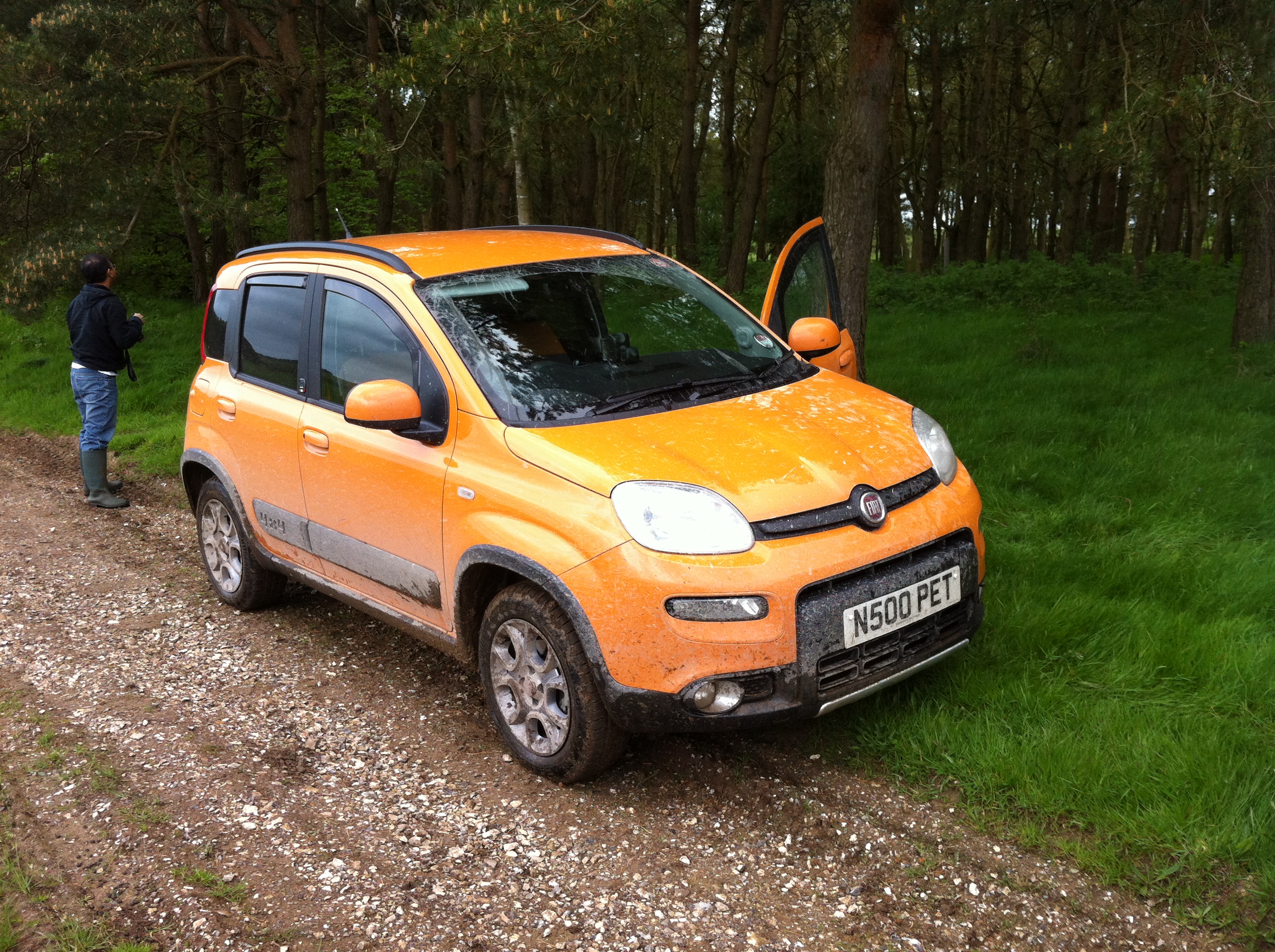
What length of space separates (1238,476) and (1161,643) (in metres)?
2.58

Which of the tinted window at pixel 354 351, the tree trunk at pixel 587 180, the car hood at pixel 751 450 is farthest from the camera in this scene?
the tree trunk at pixel 587 180

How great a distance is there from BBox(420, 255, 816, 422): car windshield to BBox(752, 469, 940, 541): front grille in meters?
0.82

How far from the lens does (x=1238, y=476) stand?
255 inches

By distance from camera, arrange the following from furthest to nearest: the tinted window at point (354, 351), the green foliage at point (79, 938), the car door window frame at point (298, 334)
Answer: the car door window frame at point (298, 334) < the tinted window at point (354, 351) < the green foliage at point (79, 938)

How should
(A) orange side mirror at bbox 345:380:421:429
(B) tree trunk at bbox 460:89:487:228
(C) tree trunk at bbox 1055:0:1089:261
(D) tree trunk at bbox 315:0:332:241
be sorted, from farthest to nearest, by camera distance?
1. (C) tree trunk at bbox 1055:0:1089:261
2. (D) tree trunk at bbox 315:0:332:241
3. (B) tree trunk at bbox 460:89:487:228
4. (A) orange side mirror at bbox 345:380:421:429

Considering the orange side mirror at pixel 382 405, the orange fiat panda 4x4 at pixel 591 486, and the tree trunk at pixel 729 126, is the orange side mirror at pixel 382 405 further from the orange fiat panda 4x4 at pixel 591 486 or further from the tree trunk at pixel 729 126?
the tree trunk at pixel 729 126

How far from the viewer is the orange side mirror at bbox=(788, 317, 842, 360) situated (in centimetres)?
Result: 504

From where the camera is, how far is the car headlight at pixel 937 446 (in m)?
4.17

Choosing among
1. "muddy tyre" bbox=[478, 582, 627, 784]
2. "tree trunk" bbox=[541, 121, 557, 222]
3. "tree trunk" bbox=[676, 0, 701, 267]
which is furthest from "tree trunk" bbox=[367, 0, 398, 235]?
"muddy tyre" bbox=[478, 582, 627, 784]

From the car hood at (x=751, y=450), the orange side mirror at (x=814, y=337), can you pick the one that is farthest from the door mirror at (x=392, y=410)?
the orange side mirror at (x=814, y=337)

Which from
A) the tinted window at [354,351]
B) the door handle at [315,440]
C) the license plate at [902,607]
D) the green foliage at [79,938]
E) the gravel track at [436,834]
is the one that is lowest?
the green foliage at [79,938]

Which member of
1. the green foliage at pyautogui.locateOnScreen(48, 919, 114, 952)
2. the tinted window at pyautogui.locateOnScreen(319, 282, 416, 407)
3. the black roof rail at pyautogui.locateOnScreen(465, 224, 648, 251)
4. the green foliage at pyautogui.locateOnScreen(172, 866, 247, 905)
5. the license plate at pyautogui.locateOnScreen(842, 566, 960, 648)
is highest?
the black roof rail at pyautogui.locateOnScreen(465, 224, 648, 251)

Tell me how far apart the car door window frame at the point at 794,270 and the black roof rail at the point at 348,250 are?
7.02ft

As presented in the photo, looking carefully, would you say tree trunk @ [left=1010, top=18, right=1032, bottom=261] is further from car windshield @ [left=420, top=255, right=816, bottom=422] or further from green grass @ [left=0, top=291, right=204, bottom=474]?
car windshield @ [left=420, top=255, right=816, bottom=422]
